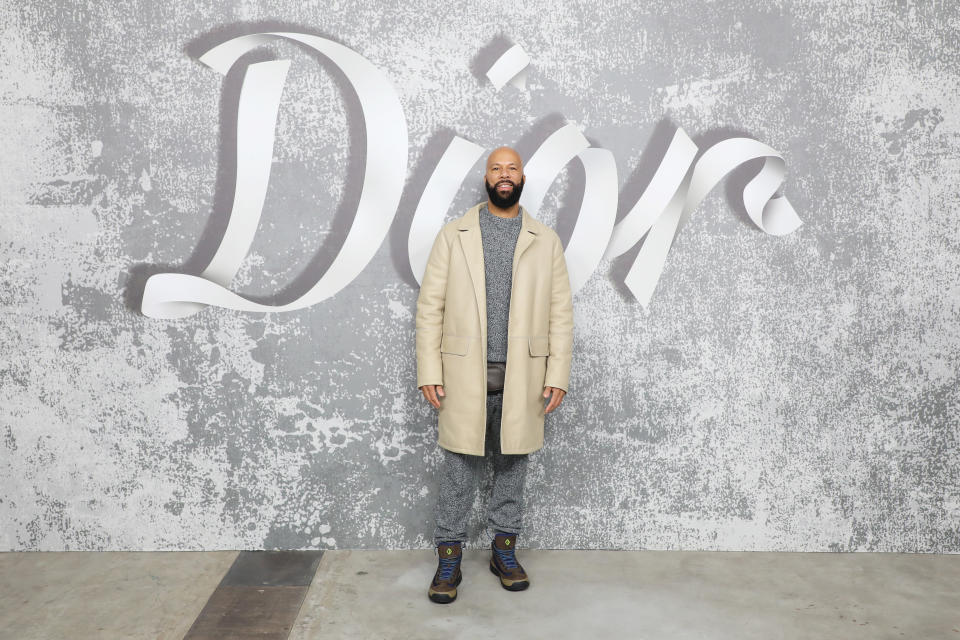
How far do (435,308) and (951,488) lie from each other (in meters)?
2.55

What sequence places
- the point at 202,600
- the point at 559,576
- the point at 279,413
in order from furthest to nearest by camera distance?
1. the point at 279,413
2. the point at 559,576
3. the point at 202,600

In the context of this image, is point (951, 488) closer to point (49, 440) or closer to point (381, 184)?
point (381, 184)

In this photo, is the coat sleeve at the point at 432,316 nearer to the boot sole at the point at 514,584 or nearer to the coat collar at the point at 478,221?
the coat collar at the point at 478,221

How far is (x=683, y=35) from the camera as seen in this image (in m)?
3.01

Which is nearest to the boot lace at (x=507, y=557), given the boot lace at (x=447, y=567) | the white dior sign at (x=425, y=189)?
the boot lace at (x=447, y=567)

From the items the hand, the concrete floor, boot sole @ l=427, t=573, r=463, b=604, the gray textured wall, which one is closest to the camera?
the concrete floor

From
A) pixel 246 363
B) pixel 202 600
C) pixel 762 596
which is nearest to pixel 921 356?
pixel 762 596

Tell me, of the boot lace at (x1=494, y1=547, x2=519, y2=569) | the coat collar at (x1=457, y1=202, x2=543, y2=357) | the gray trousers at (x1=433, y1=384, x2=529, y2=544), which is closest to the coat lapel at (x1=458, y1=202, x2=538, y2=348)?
the coat collar at (x1=457, y1=202, x2=543, y2=357)

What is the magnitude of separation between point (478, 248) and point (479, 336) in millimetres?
349

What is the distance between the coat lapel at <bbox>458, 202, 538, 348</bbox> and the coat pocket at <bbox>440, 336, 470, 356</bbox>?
0.07 metres

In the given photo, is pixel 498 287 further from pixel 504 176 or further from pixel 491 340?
pixel 504 176

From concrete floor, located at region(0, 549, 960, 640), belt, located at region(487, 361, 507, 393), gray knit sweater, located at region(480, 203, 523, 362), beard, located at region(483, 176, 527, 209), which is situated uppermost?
beard, located at region(483, 176, 527, 209)

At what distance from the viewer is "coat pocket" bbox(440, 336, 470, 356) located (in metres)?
2.66

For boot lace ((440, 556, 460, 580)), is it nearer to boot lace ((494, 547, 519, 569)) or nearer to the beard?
boot lace ((494, 547, 519, 569))
